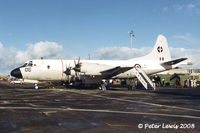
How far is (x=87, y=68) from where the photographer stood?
91.7 ft

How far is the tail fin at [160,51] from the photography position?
117 ft

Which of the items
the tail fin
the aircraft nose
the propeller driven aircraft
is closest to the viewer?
the aircraft nose

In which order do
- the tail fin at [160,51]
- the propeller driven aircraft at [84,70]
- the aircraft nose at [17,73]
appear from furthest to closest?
the tail fin at [160,51]
the propeller driven aircraft at [84,70]
the aircraft nose at [17,73]

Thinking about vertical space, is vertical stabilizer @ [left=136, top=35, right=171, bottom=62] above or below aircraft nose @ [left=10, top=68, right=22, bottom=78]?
Result: above

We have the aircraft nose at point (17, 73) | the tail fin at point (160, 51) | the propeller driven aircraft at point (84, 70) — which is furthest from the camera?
the tail fin at point (160, 51)

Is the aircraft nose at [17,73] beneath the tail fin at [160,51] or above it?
beneath

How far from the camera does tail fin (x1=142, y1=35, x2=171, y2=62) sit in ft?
117

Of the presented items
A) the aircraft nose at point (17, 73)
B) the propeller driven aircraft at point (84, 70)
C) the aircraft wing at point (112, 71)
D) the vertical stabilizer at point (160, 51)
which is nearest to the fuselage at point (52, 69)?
the propeller driven aircraft at point (84, 70)

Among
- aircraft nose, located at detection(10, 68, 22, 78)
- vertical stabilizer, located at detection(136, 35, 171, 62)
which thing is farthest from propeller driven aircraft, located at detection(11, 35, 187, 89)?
vertical stabilizer, located at detection(136, 35, 171, 62)

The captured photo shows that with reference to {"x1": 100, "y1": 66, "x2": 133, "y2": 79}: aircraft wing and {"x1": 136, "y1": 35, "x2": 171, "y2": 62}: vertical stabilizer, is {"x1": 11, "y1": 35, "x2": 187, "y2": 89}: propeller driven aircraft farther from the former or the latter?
{"x1": 136, "y1": 35, "x2": 171, "y2": 62}: vertical stabilizer

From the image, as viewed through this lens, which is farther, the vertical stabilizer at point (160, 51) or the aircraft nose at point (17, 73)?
the vertical stabilizer at point (160, 51)

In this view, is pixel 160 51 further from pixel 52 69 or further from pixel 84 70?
pixel 52 69

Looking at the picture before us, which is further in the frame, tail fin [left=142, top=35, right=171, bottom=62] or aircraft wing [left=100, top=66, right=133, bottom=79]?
tail fin [left=142, top=35, right=171, bottom=62]

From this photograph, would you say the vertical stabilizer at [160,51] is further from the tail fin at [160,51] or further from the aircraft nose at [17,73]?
the aircraft nose at [17,73]
